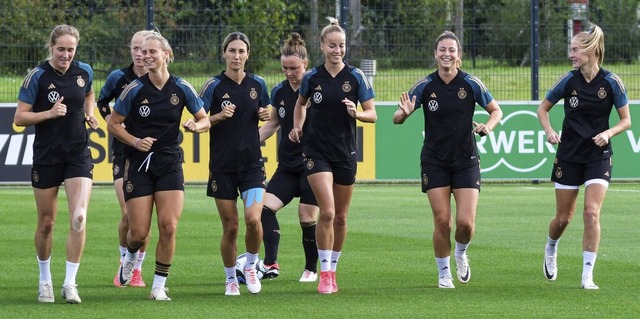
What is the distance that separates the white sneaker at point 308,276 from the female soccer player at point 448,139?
45.3 inches

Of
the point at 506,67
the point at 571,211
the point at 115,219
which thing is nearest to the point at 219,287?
the point at 571,211

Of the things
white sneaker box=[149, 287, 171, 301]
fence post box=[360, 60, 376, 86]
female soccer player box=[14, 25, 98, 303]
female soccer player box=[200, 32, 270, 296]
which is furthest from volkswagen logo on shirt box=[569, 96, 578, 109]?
fence post box=[360, 60, 376, 86]

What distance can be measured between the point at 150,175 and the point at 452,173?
2.46 meters

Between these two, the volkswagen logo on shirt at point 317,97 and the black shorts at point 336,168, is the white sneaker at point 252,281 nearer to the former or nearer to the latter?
the black shorts at point 336,168

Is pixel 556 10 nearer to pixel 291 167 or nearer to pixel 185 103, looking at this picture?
pixel 291 167

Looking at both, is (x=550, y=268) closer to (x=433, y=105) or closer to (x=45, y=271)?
(x=433, y=105)

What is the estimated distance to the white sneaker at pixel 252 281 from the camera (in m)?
10.7

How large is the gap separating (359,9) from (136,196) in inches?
502

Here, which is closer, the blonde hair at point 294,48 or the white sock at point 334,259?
the white sock at point 334,259

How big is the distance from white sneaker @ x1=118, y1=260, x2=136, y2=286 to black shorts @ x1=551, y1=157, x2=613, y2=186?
3.51 metres


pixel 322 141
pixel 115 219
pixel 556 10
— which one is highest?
pixel 556 10

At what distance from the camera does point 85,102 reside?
10.5 meters

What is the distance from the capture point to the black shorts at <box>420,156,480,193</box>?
429 inches

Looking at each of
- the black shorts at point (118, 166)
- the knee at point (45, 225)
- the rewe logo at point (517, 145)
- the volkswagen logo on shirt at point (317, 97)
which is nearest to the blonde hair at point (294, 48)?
the volkswagen logo on shirt at point (317, 97)
